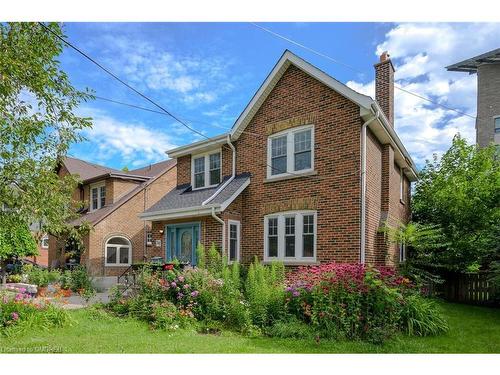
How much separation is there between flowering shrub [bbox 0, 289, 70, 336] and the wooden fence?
9.62 m

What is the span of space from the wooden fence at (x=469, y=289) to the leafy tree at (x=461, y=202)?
A: 0.38 meters

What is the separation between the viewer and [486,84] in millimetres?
8766

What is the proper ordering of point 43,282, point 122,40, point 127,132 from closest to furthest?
point 122,40, point 127,132, point 43,282

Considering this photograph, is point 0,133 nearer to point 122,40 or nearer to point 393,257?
point 122,40

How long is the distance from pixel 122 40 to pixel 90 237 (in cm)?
1009

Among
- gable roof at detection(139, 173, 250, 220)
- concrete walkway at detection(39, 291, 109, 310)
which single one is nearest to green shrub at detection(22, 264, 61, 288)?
concrete walkway at detection(39, 291, 109, 310)

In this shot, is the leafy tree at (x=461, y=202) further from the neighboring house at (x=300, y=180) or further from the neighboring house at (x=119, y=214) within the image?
the neighboring house at (x=119, y=214)

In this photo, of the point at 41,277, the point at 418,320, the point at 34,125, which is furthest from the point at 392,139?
the point at 41,277

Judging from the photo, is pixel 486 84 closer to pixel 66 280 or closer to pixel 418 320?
pixel 418 320

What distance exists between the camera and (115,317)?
24.0 ft

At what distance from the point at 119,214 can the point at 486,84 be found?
478 inches

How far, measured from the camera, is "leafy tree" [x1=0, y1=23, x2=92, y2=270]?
5.36 meters

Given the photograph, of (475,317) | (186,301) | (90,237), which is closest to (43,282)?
(90,237)

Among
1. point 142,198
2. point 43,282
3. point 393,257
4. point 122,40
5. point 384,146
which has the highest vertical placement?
point 122,40
